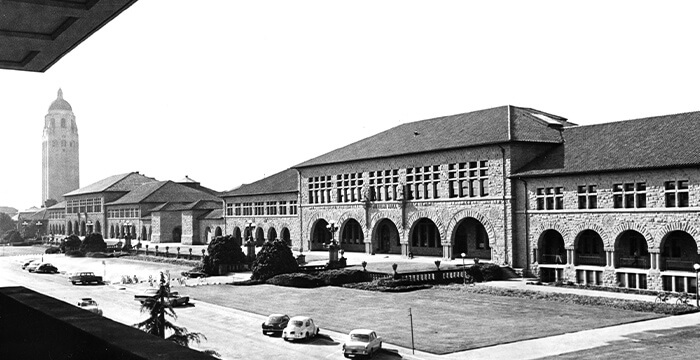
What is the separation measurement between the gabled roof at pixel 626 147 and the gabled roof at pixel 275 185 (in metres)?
32.1

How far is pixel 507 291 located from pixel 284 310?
12620 millimetres

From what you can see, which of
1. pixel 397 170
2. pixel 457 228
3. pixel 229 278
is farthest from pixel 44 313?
pixel 397 170

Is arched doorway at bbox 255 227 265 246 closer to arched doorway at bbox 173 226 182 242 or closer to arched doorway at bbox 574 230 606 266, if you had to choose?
arched doorway at bbox 173 226 182 242

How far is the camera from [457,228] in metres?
52.5

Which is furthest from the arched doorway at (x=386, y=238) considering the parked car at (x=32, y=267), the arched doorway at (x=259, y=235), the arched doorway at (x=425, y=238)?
the parked car at (x=32, y=267)

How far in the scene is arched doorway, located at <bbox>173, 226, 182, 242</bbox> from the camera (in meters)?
93.4

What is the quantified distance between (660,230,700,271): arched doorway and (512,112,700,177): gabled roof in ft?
13.9

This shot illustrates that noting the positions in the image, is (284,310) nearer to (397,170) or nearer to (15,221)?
(397,170)

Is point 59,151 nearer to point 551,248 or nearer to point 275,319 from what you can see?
point 551,248

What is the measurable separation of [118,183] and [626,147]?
94618mm

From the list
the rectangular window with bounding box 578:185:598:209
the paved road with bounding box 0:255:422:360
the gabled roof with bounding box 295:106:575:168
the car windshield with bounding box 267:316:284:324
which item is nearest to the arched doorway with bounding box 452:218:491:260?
the gabled roof with bounding box 295:106:575:168

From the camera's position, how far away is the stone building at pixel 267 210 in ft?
236

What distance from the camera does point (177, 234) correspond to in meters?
93.9

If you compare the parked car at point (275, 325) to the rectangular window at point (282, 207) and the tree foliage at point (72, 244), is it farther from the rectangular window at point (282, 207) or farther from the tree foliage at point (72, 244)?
the tree foliage at point (72, 244)
